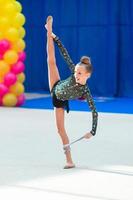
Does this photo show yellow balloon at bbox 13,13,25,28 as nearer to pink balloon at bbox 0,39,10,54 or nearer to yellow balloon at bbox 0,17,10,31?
yellow balloon at bbox 0,17,10,31

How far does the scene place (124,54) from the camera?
40.5 feet

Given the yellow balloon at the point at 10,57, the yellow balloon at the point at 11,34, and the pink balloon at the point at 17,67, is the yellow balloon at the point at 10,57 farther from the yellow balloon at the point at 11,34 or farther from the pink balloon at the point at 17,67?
the yellow balloon at the point at 11,34

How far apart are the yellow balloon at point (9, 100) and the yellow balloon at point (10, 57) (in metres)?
0.59

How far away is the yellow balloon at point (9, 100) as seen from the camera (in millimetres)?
9633

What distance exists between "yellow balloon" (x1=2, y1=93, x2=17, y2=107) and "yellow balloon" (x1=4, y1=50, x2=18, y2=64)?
59 cm

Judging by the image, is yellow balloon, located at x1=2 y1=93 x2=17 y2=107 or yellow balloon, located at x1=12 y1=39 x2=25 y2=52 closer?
yellow balloon, located at x1=12 y1=39 x2=25 y2=52

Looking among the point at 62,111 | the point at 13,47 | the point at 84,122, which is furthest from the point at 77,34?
the point at 62,111

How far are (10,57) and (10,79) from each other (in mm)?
369

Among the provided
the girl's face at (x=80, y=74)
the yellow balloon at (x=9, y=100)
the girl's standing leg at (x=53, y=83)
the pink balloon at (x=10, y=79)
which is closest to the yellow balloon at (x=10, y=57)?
the pink balloon at (x=10, y=79)

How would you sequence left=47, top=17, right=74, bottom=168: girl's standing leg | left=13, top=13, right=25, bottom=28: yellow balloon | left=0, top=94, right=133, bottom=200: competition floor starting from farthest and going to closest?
1. left=13, top=13, right=25, bottom=28: yellow balloon
2. left=47, top=17, right=74, bottom=168: girl's standing leg
3. left=0, top=94, right=133, bottom=200: competition floor

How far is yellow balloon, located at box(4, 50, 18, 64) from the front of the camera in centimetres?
940

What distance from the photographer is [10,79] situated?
9.41 metres

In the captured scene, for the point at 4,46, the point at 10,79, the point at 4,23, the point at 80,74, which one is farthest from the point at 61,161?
the point at 4,23

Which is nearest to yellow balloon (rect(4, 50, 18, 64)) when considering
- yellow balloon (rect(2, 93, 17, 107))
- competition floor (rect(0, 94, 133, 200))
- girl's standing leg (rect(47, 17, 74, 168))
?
yellow balloon (rect(2, 93, 17, 107))
